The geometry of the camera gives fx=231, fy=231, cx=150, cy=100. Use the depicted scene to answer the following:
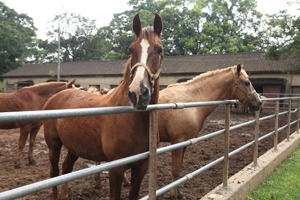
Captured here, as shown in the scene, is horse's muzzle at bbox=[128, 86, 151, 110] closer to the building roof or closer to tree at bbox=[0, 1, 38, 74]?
the building roof

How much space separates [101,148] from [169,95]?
1999mm

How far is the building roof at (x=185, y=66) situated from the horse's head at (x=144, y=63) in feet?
62.5

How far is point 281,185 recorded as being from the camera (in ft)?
12.5

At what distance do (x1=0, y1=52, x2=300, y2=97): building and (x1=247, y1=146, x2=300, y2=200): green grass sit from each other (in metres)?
15.4

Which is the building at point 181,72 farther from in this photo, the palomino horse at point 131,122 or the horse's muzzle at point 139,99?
the horse's muzzle at point 139,99

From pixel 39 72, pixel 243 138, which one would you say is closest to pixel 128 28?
pixel 39 72

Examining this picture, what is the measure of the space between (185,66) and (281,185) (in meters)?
21.6

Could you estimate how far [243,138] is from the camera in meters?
7.74

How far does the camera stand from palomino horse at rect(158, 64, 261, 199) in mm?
3650

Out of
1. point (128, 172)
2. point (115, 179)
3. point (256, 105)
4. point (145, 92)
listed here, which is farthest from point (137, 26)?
point (128, 172)

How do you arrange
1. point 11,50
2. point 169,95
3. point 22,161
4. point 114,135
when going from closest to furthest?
point 114,135 < point 169,95 < point 22,161 < point 11,50

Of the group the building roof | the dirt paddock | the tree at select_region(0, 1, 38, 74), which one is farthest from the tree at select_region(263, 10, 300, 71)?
the tree at select_region(0, 1, 38, 74)

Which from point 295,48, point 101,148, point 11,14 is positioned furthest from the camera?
point 11,14

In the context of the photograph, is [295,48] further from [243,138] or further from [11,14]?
[11,14]
